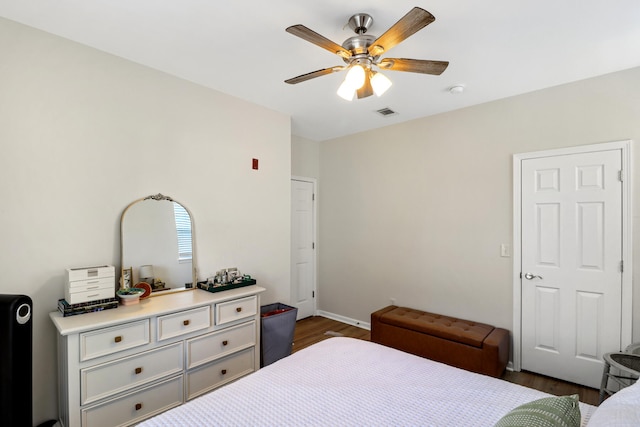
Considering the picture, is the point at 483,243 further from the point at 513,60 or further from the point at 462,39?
the point at 462,39

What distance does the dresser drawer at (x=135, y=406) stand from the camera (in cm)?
192

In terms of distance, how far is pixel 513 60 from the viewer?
2355 mm

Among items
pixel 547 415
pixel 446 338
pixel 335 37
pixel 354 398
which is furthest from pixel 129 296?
pixel 446 338

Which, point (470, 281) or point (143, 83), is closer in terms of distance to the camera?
point (143, 83)

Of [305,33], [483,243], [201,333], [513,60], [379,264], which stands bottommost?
[201,333]

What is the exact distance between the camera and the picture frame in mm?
2350

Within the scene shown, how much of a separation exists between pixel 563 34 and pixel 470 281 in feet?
7.38

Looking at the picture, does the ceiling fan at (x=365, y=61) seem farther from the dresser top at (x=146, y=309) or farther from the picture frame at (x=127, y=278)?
the picture frame at (x=127, y=278)

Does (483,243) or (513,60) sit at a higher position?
(513,60)

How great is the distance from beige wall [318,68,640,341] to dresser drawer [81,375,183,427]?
256 cm

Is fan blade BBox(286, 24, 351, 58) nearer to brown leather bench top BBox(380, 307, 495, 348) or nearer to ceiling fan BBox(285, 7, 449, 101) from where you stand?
ceiling fan BBox(285, 7, 449, 101)

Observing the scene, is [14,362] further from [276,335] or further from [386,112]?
[386,112]

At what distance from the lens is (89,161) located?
225 centimetres

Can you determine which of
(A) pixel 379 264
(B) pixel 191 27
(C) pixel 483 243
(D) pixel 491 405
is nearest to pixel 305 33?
(B) pixel 191 27
